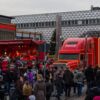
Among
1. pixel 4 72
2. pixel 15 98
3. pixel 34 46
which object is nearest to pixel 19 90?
pixel 15 98

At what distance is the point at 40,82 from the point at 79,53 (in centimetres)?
1988

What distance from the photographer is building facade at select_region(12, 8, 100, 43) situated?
11262cm

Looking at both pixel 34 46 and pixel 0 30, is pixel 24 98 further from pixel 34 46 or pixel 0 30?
pixel 0 30

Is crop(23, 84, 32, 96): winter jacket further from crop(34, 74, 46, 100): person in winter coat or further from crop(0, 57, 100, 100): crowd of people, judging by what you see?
crop(34, 74, 46, 100): person in winter coat

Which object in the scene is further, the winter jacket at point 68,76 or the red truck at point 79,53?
the red truck at point 79,53

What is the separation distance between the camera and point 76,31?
114625 millimetres

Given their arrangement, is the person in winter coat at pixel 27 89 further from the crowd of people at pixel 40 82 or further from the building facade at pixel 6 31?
the building facade at pixel 6 31

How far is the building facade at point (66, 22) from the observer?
370 ft

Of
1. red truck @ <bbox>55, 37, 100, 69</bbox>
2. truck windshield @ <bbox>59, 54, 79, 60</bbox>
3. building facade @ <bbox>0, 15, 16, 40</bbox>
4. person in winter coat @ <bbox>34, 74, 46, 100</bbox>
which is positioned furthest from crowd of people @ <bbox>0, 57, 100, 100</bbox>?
building facade @ <bbox>0, 15, 16, 40</bbox>

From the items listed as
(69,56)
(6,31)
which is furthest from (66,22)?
(69,56)

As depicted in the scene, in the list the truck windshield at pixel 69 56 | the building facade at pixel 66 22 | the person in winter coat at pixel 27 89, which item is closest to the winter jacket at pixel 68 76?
the person in winter coat at pixel 27 89

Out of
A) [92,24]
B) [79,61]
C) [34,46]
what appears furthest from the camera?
[92,24]

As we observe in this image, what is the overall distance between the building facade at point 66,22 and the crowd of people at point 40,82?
268 feet

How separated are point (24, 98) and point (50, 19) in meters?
103
